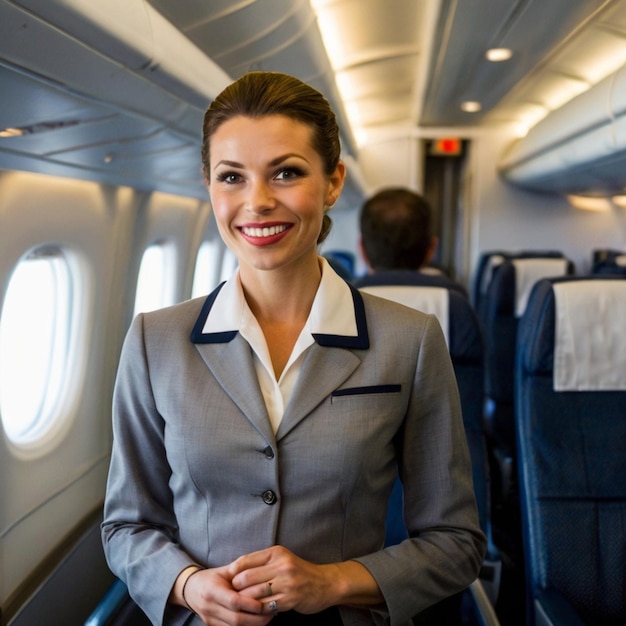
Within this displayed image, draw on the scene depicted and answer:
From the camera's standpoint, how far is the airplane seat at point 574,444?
2.18m

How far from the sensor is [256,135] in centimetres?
131

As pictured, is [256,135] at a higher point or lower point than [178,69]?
lower

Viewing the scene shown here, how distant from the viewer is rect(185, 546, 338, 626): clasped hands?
1.23 meters

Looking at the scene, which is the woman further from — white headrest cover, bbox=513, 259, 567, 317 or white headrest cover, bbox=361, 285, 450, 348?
white headrest cover, bbox=513, 259, 567, 317

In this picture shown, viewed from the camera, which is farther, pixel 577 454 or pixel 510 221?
pixel 510 221

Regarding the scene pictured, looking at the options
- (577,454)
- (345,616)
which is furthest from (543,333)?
(345,616)

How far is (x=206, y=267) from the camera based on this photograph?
17.2 ft

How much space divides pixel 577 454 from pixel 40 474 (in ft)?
6.87

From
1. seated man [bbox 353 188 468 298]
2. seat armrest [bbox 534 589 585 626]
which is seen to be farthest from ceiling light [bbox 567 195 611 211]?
seat armrest [bbox 534 589 585 626]

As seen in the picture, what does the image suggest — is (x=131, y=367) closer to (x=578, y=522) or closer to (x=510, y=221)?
(x=578, y=522)

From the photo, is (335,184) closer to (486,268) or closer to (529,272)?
(529,272)

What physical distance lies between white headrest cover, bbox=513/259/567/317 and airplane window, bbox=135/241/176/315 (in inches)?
117

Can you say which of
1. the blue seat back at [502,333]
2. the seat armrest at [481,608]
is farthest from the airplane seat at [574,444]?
the blue seat back at [502,333]

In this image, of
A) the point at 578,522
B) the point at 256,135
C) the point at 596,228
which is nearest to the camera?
the point at 256,135
